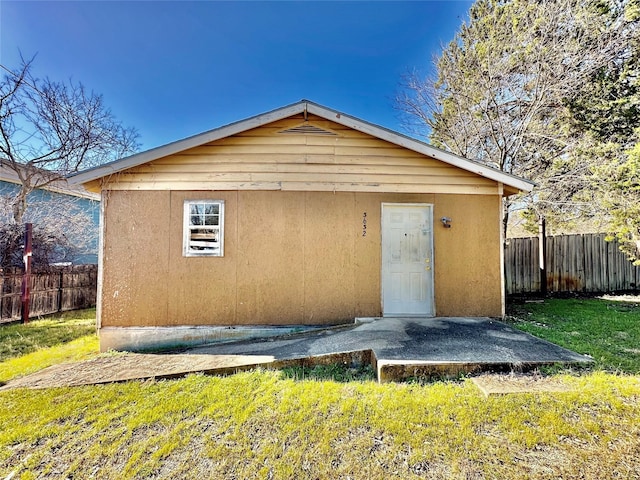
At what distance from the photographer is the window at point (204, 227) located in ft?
18.4

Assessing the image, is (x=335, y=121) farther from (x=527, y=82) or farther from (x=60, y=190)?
(x=60, y=190)

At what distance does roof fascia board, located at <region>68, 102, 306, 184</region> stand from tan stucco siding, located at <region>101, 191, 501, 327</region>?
0.46m

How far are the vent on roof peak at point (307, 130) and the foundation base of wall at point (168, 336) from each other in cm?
387

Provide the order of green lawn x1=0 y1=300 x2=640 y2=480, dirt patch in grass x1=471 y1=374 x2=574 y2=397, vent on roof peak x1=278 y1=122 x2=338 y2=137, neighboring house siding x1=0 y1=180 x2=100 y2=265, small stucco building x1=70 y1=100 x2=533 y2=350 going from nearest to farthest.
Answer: green lawn x1=0 y1=300 x2=640 y2=480
dirt patch in grass x1=471 y1=374 x2=574 y2=397
small stucco building x1=70 y1=100 x2=533 y2=350
vent on roof peak x1=278 y1=122 x2=338 y2=137
neighboring house siding x1=0 y1=180 x2=100 y2=265

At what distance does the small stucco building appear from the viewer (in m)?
5.54

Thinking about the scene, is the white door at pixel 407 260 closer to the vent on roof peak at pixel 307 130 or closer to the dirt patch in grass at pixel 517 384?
the vent on roof peak at pixel 307 130

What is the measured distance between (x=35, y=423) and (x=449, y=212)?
6.66 m

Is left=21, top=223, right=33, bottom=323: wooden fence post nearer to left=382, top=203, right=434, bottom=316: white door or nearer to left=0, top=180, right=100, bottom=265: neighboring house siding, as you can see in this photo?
left=0, top=180, right=100, bottom=265: neighboring house siding

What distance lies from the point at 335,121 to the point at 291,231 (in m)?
2.33

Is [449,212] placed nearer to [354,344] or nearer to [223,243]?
[354,344]

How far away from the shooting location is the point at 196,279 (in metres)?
5.57

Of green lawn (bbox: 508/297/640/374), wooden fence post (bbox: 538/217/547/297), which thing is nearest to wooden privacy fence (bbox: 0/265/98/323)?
green lawn (bbox: 508/297/640/374)

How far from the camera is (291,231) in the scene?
571 centimetres

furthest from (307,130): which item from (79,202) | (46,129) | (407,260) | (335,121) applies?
(79,202)
